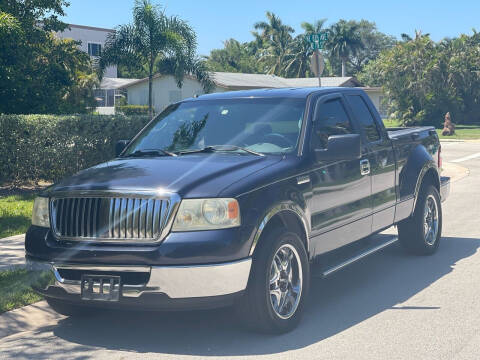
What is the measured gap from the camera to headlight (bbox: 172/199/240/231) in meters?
5.23

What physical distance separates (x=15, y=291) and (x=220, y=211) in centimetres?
261

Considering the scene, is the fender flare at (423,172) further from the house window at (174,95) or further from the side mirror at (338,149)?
the house window at (174,95)

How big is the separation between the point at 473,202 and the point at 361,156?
6.90 m

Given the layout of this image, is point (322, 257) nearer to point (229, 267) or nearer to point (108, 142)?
point (229, 267)

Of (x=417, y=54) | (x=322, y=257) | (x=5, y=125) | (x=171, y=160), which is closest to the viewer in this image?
(x=171, y=160)

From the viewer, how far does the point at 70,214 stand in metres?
5.55

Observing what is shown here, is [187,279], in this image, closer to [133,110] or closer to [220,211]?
[220,211]

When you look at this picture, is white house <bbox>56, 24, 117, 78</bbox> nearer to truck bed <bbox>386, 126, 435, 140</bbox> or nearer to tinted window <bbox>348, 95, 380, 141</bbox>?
truck bed <bbox>386, 126, 435, 140</bbox>

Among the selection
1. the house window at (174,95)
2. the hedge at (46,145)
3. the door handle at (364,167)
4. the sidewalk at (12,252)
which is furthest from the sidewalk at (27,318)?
the house window at (174,95)

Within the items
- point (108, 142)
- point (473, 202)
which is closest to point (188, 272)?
point (473, 202)

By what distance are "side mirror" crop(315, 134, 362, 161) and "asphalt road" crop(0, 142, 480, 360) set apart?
1297 mm

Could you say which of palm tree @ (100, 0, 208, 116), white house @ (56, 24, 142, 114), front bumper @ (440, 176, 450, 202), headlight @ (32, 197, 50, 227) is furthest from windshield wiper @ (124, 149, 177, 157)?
white house @ (56, 24, 142, 114)

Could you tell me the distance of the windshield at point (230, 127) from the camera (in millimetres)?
6539

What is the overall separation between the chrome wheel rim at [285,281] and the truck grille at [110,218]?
952 mm
